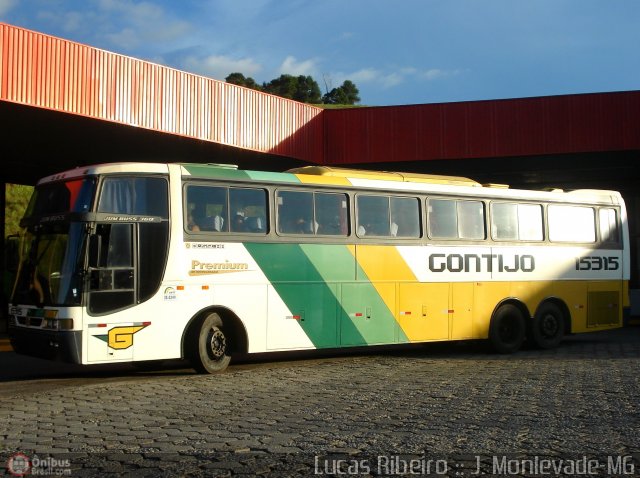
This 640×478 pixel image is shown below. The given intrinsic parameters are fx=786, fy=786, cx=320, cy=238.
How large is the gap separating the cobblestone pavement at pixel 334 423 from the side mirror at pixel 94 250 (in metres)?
1.74

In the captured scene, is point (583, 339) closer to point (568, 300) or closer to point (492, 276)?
point (568, 300)

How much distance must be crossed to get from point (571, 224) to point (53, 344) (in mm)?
11177

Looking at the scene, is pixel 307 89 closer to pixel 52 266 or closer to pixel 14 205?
pixel 14 205

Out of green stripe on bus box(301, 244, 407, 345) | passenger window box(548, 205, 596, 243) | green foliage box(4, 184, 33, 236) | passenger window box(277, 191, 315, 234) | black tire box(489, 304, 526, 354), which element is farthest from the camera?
green foliage box(4, 184, 33, 236)

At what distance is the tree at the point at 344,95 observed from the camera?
136m

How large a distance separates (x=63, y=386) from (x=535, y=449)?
7.13 m

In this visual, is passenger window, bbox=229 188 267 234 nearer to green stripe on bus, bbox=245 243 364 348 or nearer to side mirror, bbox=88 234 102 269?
green stripe on bus, bbox=245 243 364 348

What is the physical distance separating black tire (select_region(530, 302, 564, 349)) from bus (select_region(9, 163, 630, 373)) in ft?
0.12

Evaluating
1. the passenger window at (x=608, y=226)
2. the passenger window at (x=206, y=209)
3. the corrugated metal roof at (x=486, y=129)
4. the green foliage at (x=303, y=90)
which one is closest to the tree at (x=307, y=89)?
the green foliage at (x=303, y=90)

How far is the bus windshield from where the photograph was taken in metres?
11.1

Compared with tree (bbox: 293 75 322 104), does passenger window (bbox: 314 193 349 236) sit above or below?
below

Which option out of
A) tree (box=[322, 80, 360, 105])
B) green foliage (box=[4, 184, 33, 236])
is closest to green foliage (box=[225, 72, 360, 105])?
tree (box=[322, 80, 360, 105])

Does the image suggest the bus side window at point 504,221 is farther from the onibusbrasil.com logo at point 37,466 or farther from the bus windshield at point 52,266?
the onibusbrasil.com logo at point 37,466

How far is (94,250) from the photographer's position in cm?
1116
